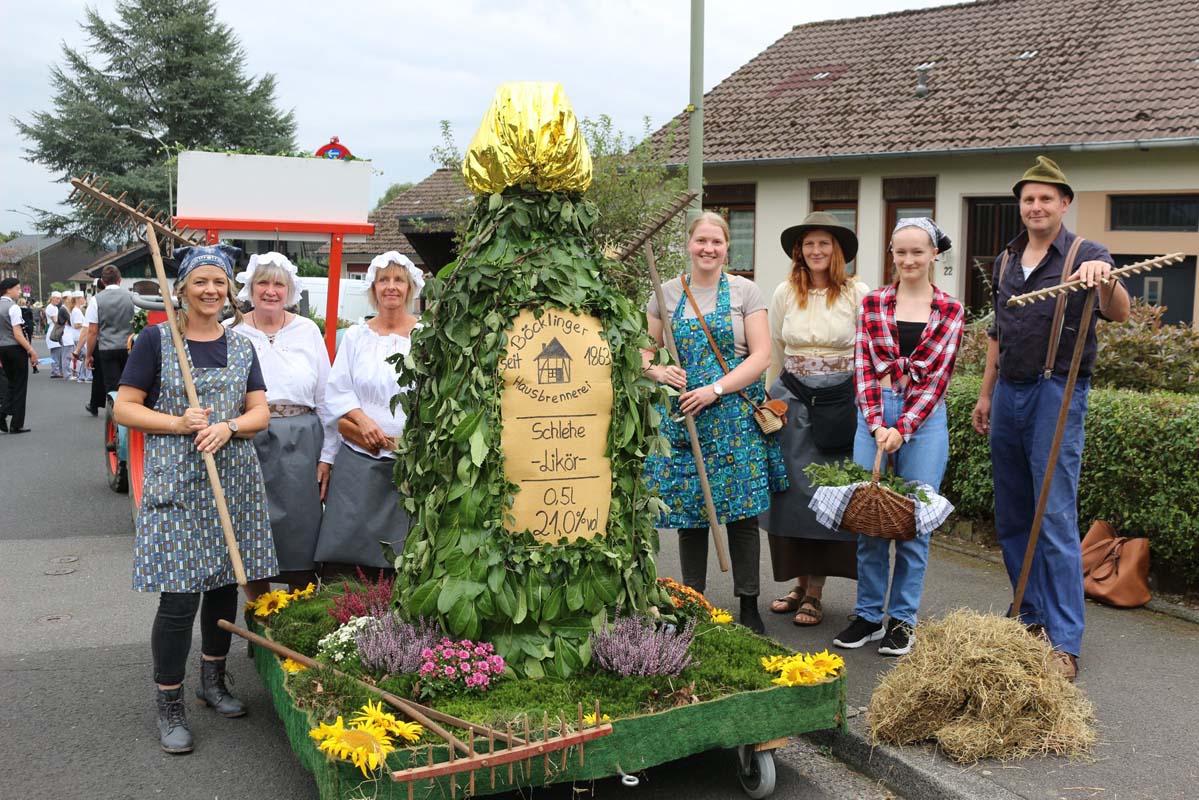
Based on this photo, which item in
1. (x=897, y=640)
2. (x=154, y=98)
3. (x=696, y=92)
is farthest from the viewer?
(x=154, y=98)

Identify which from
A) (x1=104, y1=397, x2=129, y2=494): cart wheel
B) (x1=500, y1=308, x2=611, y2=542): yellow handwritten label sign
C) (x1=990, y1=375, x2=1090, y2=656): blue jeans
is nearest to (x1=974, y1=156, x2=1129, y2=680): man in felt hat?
(x1=990, y1=375, x2=1090, y2=656): blue jeans

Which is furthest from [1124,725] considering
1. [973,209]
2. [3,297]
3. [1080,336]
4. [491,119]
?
[3,297]

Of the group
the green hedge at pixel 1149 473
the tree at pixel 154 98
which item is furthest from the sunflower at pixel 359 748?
the tree at pixel 154 98

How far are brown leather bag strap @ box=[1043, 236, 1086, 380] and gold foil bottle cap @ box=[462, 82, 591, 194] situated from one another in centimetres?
211

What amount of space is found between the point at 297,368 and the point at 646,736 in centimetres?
249

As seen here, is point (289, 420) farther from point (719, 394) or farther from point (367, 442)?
point (719, 394)

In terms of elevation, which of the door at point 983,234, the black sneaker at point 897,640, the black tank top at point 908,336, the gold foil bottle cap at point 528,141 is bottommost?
the black sneaker at point 897,640

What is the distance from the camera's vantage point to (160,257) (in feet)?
15.1

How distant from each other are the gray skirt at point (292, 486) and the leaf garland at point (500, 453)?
1.00 m

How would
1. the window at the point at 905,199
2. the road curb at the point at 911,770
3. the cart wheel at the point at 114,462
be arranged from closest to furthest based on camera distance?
the road curb at the point at 911,770 → the cart wheel at the point at 114,462 → the window at the point at 905,199

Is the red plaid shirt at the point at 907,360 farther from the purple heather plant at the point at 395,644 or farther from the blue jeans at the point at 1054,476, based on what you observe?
the purple heather plant at the point at 395,644

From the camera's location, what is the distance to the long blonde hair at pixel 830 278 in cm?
554

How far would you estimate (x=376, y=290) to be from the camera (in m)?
5.26

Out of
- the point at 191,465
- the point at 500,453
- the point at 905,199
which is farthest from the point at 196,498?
the point at 905,199
